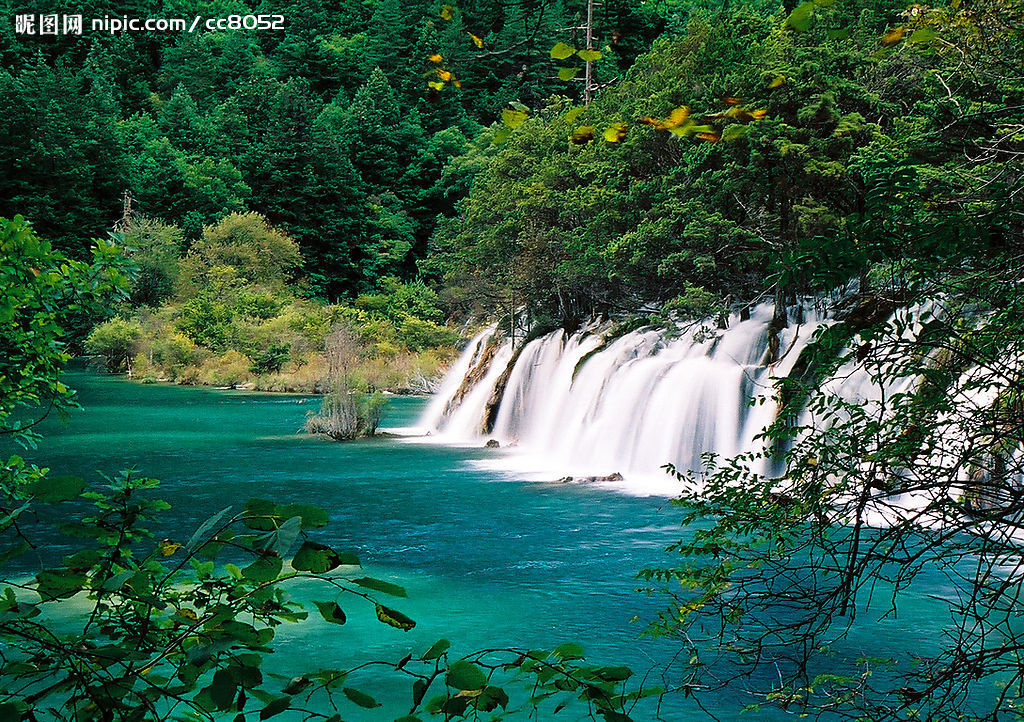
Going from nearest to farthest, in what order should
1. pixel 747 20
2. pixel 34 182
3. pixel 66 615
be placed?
pixel 66 615
pixel 747 20
pixel 34 182

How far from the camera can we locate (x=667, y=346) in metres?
15.9

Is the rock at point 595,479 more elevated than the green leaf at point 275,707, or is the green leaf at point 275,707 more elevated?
the green leaf at point 275,707

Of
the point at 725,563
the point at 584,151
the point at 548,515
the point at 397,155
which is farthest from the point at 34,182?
the point at 725,563

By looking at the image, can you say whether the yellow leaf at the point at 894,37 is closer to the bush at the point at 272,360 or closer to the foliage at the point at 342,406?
the foliage at the point at 342,406

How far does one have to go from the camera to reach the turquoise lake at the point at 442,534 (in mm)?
6949

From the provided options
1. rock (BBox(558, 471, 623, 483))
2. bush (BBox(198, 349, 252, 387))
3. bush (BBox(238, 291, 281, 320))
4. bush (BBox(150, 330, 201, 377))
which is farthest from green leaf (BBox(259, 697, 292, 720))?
bush (BBox(238, 291, 281, 320))

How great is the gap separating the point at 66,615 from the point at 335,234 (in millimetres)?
39588

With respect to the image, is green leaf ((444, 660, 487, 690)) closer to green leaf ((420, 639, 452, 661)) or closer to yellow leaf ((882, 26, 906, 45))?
green leaf ((420, 639, 452, 661))

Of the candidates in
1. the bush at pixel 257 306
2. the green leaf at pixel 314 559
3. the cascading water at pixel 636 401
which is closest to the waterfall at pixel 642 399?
the cascading water at pixel 636 401

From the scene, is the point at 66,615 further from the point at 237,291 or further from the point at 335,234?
the point at 335,234

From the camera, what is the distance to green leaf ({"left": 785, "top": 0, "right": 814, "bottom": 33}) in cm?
172

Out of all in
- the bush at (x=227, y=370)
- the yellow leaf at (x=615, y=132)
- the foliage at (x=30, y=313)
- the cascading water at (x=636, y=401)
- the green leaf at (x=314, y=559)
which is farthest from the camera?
the bush at (x=227, y=370)

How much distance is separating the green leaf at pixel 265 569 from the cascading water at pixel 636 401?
9627 mm

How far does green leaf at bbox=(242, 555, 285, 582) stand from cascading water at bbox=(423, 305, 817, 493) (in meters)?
9.63
